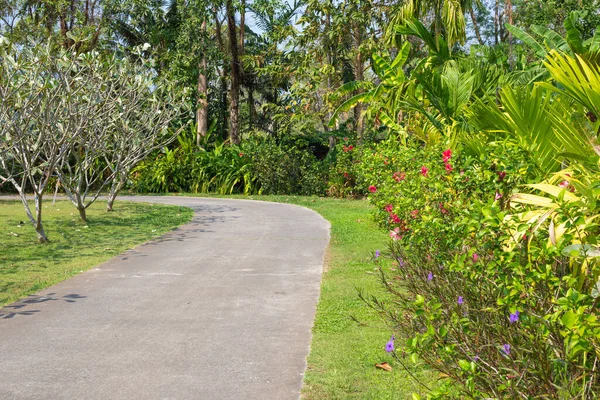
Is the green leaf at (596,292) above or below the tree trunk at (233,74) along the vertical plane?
below

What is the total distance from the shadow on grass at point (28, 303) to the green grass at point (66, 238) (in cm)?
18

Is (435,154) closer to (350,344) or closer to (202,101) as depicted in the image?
(350,344)

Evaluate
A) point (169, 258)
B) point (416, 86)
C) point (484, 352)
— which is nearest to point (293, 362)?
point (484, 352)

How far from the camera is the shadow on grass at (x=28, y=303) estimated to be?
6.88 meters

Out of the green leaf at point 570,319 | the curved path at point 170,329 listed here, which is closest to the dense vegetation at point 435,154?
the green leaf at point 570,319

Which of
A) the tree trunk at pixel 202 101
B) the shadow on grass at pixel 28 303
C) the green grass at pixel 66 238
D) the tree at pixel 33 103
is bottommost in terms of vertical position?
the shadow on grass at pixel 28 303

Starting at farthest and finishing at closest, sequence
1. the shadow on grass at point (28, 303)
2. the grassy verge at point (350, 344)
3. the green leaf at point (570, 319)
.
A: the shadow on grass at point (28, 303) → the grassy verge at point (350, 344) → the green leaf at point (570, 319)

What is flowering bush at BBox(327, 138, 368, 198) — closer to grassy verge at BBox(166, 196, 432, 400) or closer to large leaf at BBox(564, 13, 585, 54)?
grassy verge at BBox(166, 196, 432, 400)

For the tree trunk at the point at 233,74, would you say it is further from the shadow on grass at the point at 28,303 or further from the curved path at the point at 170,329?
the shadow on grass at the point at 28,303

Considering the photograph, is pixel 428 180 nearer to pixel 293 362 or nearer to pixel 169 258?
pixel 293 362

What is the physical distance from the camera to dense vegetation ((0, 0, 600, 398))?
11.8 ft

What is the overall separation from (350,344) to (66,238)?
8.77 metres

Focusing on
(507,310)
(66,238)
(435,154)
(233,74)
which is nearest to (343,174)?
(233,74)

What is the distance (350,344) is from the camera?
5.64 m
